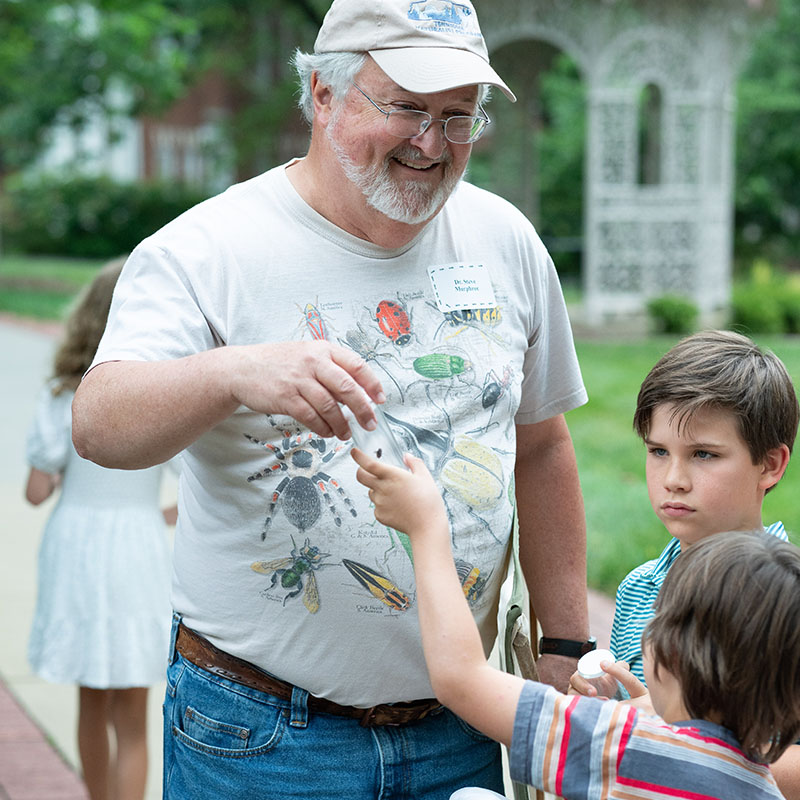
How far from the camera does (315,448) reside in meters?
2.12

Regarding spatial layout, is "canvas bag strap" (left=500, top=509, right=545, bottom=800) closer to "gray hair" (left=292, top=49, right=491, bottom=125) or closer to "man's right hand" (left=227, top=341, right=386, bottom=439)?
"man's right hand" (left=227, top=341, right=386, bottom=439)

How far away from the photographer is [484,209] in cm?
244

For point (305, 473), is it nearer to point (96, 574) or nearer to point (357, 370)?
point (357, 370)

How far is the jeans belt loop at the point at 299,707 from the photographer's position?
2.17 m

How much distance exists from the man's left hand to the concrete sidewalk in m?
→ 2.17

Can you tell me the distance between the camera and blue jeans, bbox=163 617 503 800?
218 cm

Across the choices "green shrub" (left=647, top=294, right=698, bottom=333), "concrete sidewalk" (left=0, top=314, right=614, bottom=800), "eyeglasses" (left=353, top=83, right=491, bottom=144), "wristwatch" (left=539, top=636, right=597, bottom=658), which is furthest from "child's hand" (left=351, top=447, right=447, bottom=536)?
"green shrub" (left=647, top=294, right=698, bottom=333)

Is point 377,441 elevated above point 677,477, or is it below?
above

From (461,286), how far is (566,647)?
83 centimetres

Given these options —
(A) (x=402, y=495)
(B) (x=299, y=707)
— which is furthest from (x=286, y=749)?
(A) (x=402, y=495)

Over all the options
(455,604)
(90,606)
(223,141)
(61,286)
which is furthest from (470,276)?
(223,141)

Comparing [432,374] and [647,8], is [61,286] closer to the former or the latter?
[647,8]

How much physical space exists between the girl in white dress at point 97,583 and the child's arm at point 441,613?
2346 mm

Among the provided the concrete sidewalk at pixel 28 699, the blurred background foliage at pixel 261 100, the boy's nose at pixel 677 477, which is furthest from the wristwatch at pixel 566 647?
the blurred background foliage at pixel 261 100
